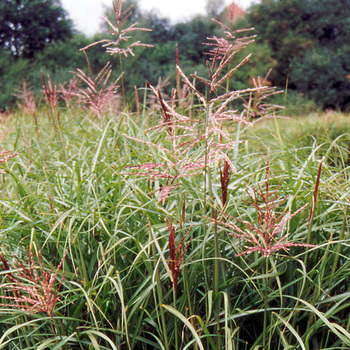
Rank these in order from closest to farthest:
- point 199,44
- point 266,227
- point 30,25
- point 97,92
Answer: point 266,227
point 97,92
point 199,44
point 30,25

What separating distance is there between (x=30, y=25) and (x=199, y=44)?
612 centimetres

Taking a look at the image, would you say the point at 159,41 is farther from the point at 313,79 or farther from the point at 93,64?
the point at 313,79

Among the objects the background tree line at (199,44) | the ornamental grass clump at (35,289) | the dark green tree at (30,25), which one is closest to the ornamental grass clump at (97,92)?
the ornamental grass clump at (35,289)

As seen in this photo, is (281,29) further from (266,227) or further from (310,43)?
(266,227)

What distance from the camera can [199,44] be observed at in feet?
44.8

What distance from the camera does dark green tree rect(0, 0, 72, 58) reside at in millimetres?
14281

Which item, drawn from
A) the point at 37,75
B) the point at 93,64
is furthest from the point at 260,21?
the point at 37,75

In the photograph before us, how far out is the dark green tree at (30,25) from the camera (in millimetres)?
14281

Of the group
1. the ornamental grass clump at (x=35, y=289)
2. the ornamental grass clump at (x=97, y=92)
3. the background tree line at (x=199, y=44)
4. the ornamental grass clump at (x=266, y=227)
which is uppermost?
the background tree line at (x=199, y=44)

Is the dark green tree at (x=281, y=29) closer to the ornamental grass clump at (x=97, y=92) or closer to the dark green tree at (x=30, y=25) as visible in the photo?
the dark green tree at (x=30, y=25)

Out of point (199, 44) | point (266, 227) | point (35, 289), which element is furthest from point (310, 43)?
point (35, 289)

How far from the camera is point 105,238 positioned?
180 centimetres

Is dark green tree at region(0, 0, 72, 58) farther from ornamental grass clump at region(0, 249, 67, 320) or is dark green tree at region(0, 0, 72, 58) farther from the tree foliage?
ornamental grass clump at region(0, 249, 67, 320)

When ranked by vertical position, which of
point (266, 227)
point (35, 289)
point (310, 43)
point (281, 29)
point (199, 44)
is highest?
point (281, 29)
